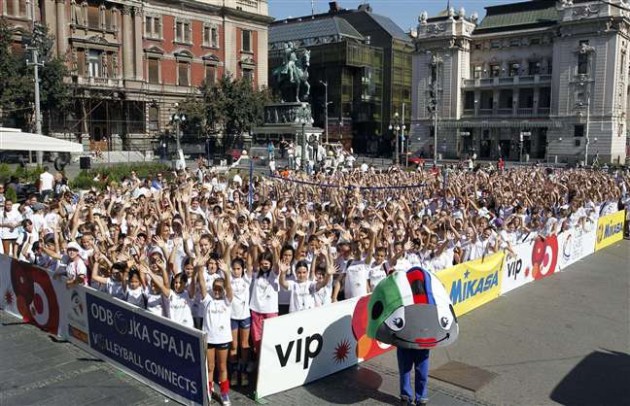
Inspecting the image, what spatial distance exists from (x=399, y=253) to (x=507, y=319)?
9.68 ft

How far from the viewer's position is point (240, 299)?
24.1 ft

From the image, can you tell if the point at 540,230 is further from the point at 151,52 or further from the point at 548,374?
the point at 151,52

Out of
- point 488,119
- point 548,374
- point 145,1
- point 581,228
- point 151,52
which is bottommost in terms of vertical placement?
point 548,374

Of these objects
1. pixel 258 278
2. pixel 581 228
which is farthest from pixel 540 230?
pixel 258 278

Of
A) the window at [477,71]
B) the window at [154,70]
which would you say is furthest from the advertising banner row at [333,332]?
the window at [477,71]

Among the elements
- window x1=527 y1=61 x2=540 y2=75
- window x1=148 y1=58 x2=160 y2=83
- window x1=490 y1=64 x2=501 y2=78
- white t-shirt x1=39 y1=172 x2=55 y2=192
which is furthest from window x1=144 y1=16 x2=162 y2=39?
window x1=527 y1=61 x2=540 y2=75

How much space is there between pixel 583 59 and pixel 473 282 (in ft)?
204

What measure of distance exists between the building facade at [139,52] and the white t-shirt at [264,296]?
4663 cm

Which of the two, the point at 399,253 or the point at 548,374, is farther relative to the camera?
the point at 399,253

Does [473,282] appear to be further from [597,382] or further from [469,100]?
[469,100]

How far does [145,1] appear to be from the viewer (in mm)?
55000

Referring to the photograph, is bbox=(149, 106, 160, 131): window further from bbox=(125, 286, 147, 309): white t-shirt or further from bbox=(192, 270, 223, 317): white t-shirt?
bbox=(192, 270, 223, 317): white t-shirt

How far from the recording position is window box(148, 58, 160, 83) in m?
56.5

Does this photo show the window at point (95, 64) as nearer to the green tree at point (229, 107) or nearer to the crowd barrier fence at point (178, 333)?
the green tree at point (229, 107)
